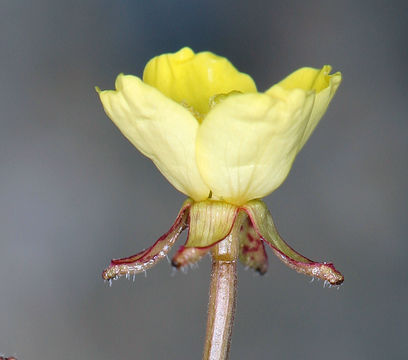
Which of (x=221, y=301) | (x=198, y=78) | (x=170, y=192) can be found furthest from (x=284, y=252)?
(x=170, y=192)

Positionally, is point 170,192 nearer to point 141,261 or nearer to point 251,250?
point 251,250

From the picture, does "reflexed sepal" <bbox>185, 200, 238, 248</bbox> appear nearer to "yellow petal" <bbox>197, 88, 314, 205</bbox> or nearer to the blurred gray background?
"yellow petal" <bbox>197, 88, 314, 205</bbox>

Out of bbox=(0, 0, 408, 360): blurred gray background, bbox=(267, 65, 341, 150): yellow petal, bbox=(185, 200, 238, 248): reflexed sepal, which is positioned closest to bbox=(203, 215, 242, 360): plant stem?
bbox=(185, 200, 238, 248): reflexed sepal

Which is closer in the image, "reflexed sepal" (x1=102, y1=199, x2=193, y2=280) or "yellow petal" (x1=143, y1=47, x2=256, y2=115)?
"reflexed sepal" (x1=102, y1=199, x2=193, y2=280)

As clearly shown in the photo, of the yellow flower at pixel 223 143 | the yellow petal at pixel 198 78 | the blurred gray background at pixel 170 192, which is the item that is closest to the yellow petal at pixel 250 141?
the yellow flower at pixel 223 143

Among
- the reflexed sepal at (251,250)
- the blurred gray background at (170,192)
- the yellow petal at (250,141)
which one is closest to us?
the yellow petal at (250,141)

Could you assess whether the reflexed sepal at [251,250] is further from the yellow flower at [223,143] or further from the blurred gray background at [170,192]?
the blurred gray background at [170,192]

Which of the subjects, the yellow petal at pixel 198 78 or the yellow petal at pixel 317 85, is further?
the yellow petal at pixel 198 78

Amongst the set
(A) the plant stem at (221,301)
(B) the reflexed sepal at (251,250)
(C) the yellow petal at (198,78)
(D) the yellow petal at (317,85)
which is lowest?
(A) the plant stem at (221,301)
